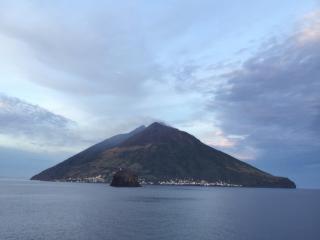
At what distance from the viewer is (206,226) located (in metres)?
129

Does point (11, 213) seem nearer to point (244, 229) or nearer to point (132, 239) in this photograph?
point (132, 239)

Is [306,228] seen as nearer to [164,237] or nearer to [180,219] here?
[180,219]

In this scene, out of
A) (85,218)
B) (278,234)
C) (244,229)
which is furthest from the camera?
(85,218)

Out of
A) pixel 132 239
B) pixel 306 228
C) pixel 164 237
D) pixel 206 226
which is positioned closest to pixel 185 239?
pixel 164 237

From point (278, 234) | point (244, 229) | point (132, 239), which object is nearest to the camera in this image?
point (132, 239)

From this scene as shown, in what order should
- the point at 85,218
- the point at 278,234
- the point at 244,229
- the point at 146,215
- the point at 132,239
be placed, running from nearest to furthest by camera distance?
the point at 132,239
the point at 278,234
the point at 244,229
the point at 85,218
the point at 146,215

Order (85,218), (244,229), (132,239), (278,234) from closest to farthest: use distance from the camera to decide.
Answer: (132,239)
(278,234)
(244,229)
(85,218)

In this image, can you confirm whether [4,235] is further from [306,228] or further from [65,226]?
[306,228]

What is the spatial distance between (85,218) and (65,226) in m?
22.0

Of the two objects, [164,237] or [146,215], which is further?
[146,215]

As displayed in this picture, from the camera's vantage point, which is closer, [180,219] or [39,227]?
[39,227]

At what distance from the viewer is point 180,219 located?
5748 inches

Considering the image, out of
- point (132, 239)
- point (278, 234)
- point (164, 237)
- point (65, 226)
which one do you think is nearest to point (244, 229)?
point (278, 234)

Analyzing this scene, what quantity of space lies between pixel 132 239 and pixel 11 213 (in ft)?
220
